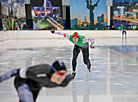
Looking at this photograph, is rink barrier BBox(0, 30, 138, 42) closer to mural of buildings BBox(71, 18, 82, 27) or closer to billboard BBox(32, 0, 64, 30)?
billboard BBox(32, 0, 64, 30)

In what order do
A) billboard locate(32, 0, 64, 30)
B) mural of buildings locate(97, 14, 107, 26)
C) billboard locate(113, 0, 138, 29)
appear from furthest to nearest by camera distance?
mural of buildings locate(97, 14, 107, 26), billboard locate(113, 0, 138, 29), billboard locate(32, 0, 64, 30)

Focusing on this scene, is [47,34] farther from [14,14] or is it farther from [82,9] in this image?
[82,9]

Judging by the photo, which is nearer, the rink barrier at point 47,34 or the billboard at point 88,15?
the rink barrier at point 47,34

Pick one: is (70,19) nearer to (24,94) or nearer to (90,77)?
(90,77)

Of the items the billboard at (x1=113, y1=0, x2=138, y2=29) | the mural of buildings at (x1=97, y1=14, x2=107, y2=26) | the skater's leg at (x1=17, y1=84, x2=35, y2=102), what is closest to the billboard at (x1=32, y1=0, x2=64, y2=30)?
the mural of buildings at (x1=97, y1=14, x2=107, y2=26)

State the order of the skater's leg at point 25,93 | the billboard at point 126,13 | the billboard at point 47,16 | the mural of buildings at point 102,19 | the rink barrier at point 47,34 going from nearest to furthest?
the skater's leg at point 25,93, the rink barrier at point 47,34, the billboard at point 47,16, the billboard at point 126,13, the mural of buildings at point 102,19

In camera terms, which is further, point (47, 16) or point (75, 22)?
point (75, 22)

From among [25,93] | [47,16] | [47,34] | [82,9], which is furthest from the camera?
[82,9]

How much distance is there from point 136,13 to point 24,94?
91.6 feet

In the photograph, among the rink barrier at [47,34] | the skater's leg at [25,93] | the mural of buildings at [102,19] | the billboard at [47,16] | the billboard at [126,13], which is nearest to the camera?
the skater's leg at [25,93]

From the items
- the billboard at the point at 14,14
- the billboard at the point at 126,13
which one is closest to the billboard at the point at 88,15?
the billboard at the point at 126,13

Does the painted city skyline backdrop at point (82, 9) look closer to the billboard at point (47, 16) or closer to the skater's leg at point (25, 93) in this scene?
the billboard at point (47, 16)

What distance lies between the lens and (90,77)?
672 centimetres

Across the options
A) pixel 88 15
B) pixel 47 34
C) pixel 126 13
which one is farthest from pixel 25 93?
pixel 126 13
